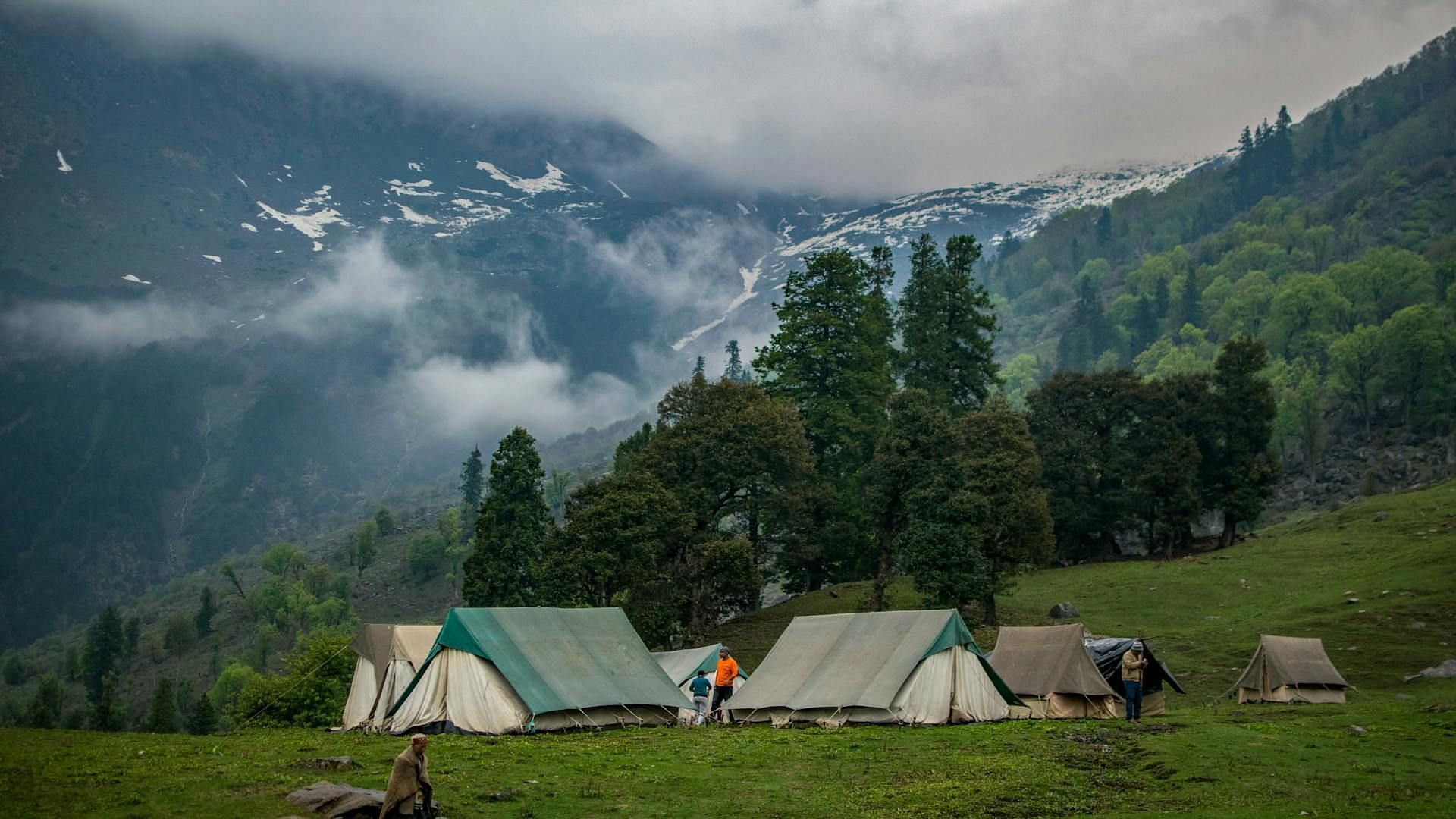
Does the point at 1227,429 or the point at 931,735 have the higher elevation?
the point at 1227,429

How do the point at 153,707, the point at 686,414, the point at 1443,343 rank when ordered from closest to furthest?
the point at 686,414 < the point at 153,707 < the point at 1443,343

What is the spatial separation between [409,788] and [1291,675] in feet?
96.5

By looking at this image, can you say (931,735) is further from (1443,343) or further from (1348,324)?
(1348,324)

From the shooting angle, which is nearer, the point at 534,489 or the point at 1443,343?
the point at 534,489

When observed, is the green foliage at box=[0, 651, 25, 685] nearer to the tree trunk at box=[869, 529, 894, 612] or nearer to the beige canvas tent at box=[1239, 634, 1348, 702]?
the tree trunk at box=[869, 529, 894, 612]

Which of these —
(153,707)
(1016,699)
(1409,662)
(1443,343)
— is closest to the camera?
(1016,699)

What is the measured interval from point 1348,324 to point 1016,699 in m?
160

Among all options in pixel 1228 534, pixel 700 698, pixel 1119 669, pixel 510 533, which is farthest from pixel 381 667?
pixel 1228 534

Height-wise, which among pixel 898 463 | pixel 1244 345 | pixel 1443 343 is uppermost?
pixel 1443 343

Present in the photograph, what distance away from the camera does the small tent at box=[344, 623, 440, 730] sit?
33219 mm

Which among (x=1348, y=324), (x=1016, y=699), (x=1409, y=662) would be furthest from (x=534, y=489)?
(x=1348, y=324)

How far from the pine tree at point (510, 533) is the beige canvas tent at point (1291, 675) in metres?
40.7

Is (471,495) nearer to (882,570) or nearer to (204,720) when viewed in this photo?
(204,720)

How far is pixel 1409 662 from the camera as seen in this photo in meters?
41.8
